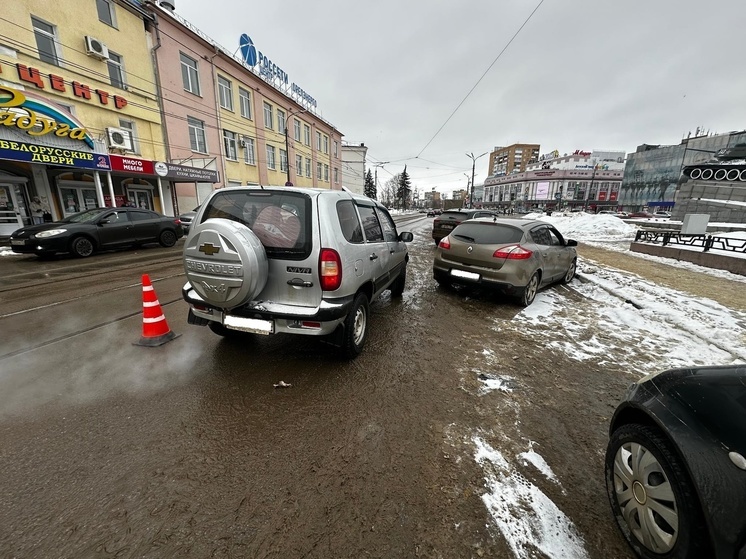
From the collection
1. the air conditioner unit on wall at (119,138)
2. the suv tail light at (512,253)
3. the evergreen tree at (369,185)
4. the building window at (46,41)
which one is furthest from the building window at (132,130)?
the evergreen tree at (369,185)

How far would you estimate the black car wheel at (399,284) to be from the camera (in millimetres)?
6031

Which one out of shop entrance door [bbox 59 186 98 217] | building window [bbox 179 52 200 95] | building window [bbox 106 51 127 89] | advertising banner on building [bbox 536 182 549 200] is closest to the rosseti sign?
building window [bbox 179 52 200 95]

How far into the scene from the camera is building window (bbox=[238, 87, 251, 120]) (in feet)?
83.1

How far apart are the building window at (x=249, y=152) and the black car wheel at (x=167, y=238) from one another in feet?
49.3

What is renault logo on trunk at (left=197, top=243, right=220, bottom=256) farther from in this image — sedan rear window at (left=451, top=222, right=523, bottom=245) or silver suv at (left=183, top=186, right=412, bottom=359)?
sedan rear window at (left=451, top=222, right=523, bottom=245)

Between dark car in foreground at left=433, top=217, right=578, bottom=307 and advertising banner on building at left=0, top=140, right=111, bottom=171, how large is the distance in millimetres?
15516

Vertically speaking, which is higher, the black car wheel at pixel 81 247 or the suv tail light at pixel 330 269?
the suv tail light at pixel 330 269

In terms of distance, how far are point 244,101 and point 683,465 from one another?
3115 centimetres

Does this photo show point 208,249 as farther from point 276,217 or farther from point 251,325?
point 251,325

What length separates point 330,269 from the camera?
311cm

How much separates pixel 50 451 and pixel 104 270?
25.3ft

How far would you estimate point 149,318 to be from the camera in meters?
4.02

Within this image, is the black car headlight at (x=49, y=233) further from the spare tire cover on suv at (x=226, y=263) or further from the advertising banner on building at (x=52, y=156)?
the spare tire cover on suv at (x=226, y=263)

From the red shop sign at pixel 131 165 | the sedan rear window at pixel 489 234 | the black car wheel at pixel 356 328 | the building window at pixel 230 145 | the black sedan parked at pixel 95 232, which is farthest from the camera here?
the building window at pixel 230 145
